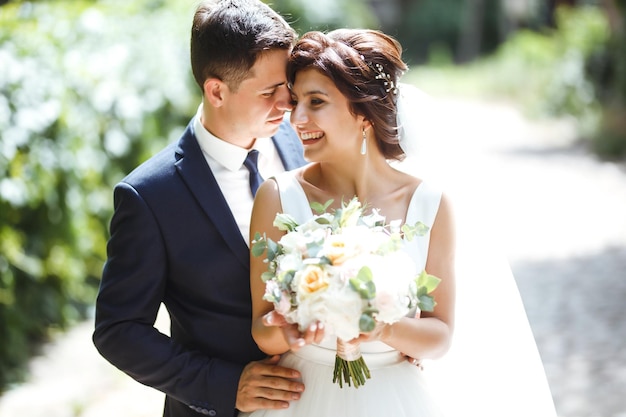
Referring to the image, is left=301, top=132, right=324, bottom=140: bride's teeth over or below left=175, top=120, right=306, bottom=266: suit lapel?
over

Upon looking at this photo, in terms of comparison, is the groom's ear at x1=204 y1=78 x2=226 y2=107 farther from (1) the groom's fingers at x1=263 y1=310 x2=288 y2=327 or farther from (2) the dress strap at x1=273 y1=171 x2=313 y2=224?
(1) the groom's fingers at x1=263 y1=310 x2=288 y2=327

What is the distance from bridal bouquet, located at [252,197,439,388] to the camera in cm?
224

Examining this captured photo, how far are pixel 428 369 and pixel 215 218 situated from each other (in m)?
0.88

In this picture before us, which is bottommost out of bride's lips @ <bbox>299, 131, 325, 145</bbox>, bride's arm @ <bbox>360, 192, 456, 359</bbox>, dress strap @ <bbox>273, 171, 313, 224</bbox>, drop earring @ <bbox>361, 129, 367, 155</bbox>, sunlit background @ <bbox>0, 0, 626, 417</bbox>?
bride's arm @ <bbox>360, 192, 456, 359</bbox>

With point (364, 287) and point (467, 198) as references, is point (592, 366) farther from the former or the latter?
point (364, 287)

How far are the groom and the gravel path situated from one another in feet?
2.22

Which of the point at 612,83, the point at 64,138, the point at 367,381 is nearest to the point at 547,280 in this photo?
the point at 64,138

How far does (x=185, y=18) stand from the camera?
905 cm

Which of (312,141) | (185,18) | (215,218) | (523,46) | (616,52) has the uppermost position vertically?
(523,46)

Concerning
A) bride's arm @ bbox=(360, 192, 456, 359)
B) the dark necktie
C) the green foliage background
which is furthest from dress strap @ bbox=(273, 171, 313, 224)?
the green foliage background

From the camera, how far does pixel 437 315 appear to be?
107 inches

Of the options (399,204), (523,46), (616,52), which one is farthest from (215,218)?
(523,46)

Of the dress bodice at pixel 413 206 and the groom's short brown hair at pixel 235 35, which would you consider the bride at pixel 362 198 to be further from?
the groom's short brown hair at pixel 235 35

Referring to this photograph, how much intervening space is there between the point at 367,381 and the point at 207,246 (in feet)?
2.19
